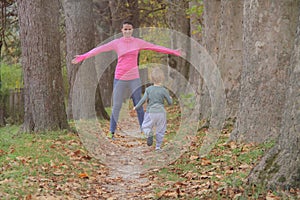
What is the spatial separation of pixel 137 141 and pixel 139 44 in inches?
91.8

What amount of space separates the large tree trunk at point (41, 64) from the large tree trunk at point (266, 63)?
383 centimetres

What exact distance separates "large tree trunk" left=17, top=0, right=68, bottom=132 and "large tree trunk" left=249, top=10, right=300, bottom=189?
5.45 metres

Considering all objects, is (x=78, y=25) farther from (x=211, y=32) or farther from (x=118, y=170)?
(x=118, y=170)

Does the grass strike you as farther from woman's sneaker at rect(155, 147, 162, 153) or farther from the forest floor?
woman's sneaker at rect(155, 147, 162, 153)

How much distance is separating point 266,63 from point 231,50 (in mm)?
2858

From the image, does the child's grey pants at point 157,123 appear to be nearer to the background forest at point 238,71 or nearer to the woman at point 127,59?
the woman at point 127,59

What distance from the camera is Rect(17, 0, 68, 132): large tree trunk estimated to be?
952 cm

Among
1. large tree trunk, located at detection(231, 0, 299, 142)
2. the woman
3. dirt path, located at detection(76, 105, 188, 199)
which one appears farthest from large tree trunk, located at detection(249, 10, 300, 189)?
the woman

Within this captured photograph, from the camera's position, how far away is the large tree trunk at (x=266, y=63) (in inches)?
310

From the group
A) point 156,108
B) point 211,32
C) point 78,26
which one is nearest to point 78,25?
point 78,26

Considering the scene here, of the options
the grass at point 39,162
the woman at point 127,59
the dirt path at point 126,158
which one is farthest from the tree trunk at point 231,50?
the grass at point 39,162

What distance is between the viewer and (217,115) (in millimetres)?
11156

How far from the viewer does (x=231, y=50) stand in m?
10.8

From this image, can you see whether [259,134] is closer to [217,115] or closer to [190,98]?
[217,115]
